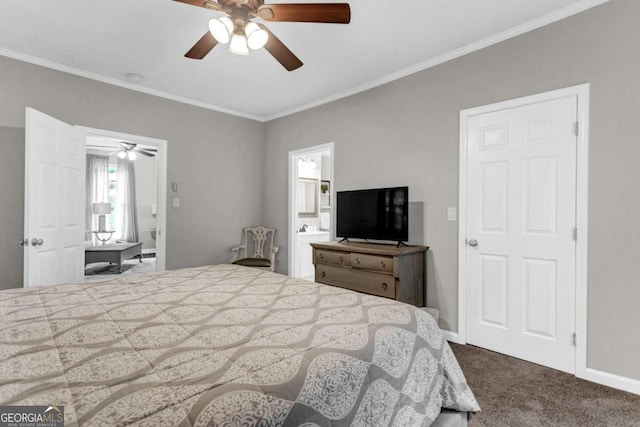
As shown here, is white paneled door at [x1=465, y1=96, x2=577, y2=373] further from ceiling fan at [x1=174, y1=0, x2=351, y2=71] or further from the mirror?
the mirror

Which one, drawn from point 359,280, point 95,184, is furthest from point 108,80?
point 95,184

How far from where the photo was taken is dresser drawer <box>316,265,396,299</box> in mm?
2982

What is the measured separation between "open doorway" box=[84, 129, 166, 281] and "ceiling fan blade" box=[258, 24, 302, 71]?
488 cm

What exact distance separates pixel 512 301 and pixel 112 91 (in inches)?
182

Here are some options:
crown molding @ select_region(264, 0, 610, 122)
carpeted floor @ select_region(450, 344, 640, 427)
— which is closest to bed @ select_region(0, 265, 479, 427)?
carpeted floor @ select_region(450, 344, 640, 427)

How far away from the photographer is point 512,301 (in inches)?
105

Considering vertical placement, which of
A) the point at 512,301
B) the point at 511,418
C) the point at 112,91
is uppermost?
the point at 112,91

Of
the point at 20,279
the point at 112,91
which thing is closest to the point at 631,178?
the point at 112,91

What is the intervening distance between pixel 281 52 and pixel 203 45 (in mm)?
549

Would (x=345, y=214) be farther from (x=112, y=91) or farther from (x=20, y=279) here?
(x=20, y=279)

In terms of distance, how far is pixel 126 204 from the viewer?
7703 millimetres

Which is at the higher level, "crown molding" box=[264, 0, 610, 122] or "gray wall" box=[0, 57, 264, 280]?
"crown molding" box=[264, 0, 610, 122]

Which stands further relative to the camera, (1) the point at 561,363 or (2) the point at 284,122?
(2) the point at 284,122

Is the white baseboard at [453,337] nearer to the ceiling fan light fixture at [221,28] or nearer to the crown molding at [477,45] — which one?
the crown molding at [477,45]
